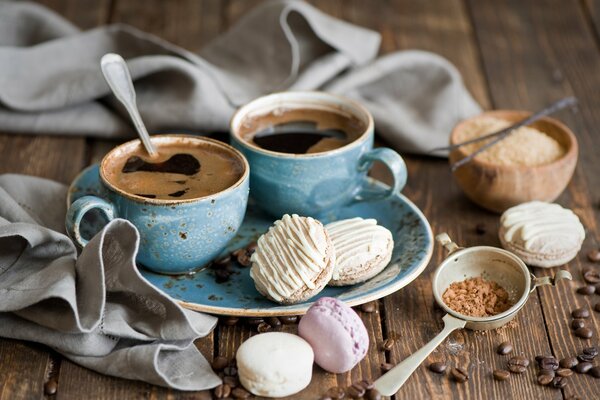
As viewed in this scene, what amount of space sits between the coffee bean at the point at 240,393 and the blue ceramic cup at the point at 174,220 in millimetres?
357

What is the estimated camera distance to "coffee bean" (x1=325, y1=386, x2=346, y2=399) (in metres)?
1.64

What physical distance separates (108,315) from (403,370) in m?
0.61

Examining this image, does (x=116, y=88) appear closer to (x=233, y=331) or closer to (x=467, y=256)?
(x=233, y=331)

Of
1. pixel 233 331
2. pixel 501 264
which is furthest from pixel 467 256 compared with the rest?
pixel 233 331

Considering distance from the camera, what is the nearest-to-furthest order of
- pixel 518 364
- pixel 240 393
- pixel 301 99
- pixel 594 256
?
pixel 240 393 < pixel 518 364 < pixel 594 256 < pixel 301 99

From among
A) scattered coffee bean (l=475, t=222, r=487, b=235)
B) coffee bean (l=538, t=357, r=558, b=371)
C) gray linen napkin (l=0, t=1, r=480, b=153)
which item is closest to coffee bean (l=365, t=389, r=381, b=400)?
coffee bean (l=538, t=357, r=558, b=371)

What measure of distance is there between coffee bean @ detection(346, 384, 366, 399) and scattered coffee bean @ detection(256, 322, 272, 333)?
0.24 metres

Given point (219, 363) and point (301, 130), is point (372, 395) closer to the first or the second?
point (219, 363)

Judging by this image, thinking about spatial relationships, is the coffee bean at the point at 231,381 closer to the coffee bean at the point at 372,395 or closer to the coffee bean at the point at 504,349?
the coffee bean at the point at 372,395

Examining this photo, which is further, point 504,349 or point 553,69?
point 553,69

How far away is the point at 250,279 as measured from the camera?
1925 millimetres

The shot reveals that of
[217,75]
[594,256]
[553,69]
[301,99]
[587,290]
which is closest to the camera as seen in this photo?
[587,290]

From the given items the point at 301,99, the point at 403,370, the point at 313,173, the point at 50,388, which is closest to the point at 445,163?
the point at 301,99

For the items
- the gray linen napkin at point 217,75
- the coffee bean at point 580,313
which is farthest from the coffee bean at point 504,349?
the gray linen napkin at point 217,75
